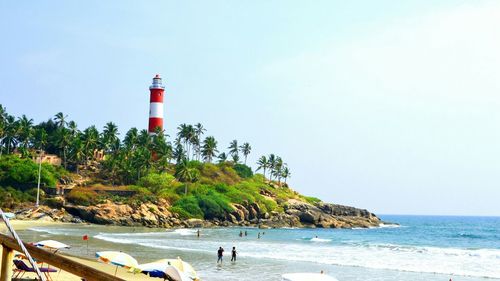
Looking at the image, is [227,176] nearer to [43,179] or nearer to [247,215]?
[247,215]

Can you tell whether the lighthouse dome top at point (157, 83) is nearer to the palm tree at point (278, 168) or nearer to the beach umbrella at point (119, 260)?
the palm tree at point (278, 168)

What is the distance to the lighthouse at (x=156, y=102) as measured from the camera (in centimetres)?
9569

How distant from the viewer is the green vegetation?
80.1 meters

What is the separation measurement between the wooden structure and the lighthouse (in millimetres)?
90953

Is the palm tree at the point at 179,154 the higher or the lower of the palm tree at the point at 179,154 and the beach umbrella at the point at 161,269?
the higher

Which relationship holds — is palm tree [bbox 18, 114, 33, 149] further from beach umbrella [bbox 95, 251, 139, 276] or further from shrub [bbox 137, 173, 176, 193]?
beach umbrella [bbox 95, 251, 139, 276]

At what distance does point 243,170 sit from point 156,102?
29434mm

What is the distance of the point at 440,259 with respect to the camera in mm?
47625

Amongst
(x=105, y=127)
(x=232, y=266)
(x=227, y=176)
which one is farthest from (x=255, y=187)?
(x=232, y=266)

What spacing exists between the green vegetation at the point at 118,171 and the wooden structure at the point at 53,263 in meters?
75.8

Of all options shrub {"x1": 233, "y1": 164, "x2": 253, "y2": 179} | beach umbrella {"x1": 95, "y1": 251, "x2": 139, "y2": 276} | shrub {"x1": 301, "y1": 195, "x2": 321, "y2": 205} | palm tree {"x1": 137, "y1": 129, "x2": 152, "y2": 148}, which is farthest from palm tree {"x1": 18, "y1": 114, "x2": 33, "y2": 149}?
beach umbrella {"x1": 95, "y1": 251, "x2": 139, "y2": 276}

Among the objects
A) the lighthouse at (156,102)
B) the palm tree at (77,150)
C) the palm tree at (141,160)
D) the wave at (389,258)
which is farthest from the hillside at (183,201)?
the wave at (389,258)

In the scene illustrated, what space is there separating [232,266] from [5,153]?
73813 mm

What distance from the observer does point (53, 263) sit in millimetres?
5266
